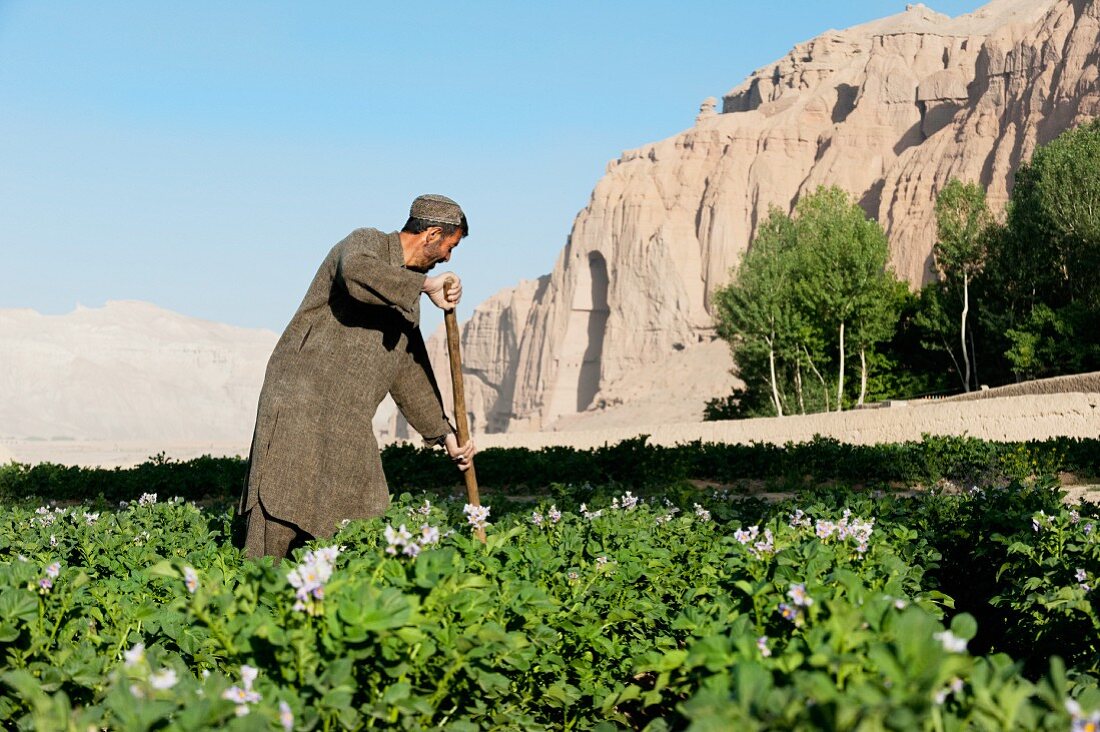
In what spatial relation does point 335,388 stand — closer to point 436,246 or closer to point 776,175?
point 436,246

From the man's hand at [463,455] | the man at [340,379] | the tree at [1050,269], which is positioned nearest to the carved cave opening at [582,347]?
the tree at [1050,269]

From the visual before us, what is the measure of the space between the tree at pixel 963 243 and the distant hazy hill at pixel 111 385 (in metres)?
107

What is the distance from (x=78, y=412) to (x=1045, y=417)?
15474 cm

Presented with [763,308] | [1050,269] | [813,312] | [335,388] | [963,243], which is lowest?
[335,388]

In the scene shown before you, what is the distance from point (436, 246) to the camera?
4.68 m

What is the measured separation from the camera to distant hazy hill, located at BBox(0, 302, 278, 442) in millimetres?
152250

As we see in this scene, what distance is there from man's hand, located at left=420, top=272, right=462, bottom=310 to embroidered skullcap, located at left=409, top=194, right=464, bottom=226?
0.40 meters

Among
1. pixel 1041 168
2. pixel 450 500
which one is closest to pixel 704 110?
pixel 1041 168

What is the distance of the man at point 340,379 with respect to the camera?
14.1 ft

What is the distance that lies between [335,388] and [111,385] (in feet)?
563

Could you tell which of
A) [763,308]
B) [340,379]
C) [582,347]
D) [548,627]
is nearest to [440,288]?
[340,379]

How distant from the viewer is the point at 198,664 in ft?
12.2

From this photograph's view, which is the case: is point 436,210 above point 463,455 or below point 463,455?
above

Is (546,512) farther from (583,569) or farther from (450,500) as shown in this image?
(450,500)
